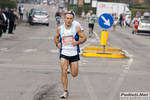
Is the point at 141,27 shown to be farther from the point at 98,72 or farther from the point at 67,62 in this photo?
the point at 67,62

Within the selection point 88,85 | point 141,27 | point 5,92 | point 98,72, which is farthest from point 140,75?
point 141,27

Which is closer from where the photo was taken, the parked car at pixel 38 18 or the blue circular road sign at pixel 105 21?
the blue circular road sign at pixel 105 21

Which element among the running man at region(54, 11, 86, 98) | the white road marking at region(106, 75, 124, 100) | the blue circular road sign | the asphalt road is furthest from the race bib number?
the blue circular road sign

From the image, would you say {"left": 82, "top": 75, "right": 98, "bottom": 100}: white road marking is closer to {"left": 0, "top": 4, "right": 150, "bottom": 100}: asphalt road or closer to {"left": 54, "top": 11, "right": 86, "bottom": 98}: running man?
{"left": 0, "top": 4, "right": 150, "bottom": 100}: asphalt road

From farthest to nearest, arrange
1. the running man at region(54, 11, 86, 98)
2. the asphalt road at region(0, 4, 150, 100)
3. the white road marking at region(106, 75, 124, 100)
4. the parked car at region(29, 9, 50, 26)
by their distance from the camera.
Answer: the parked car at region(29, 9, 50, 26), the asphalt road at region(0, 4, 150, 100), the white road marking at region(106, 75, 124, 100), the running man at region(54, 11, 86, 98)

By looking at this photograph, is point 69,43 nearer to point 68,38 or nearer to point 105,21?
point 68,38

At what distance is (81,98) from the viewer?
22.0 feet

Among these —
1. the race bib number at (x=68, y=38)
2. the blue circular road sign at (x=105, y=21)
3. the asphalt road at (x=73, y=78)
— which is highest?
the race bib number at (x=68, y=38)

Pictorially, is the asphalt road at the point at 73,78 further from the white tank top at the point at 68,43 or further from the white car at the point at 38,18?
the white car at the point at 38,18

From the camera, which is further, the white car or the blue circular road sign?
the white car

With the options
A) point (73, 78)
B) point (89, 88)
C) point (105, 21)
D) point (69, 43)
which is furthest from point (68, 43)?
point (105, 21)

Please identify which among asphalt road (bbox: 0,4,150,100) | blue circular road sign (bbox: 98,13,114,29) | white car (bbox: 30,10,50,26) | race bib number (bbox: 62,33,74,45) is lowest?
white car (bbox: 30,10,50,26)

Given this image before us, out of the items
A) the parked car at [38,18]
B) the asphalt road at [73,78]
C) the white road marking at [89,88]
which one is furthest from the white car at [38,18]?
the white road marking at [89,88]

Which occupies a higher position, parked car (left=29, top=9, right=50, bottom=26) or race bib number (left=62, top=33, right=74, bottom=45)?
race bib number (left=62, top=33, right=74, bottom=45)
